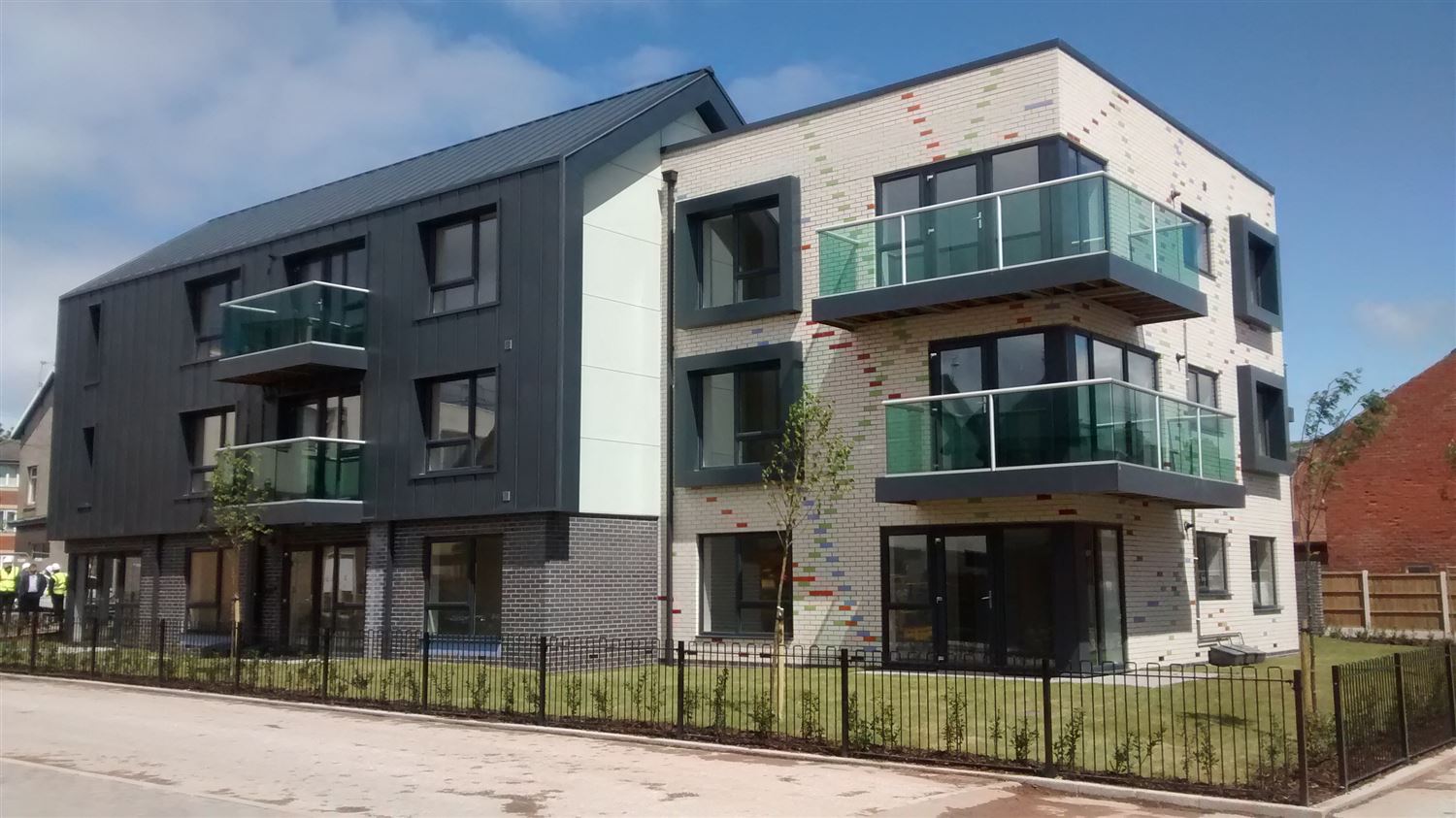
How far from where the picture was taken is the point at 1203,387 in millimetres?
22938


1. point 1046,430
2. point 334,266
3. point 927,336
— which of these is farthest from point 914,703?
point 334,266

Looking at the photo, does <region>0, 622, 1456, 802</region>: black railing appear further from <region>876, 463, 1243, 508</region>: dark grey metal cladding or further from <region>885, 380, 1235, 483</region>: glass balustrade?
<region>885, 380, 1235, 483</region>: glass balustrade

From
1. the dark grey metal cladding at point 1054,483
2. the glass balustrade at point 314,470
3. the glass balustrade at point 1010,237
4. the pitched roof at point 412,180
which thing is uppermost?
the pitched roof at point 412,180

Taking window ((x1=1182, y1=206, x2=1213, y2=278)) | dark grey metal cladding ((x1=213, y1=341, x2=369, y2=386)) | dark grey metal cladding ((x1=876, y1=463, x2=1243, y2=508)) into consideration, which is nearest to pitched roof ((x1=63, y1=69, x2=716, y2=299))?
dark grey metal cladding ((x1=213, y1=341, x2=369, y2=386))

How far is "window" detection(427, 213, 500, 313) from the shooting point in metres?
23.0

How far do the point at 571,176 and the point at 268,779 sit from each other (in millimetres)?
12719

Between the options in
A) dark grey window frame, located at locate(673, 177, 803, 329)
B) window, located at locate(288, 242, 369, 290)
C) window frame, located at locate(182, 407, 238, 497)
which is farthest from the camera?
window frame, located at locate(182, 407, 238, 497)

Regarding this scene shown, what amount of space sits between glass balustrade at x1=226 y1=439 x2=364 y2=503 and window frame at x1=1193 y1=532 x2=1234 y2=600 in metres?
14.9

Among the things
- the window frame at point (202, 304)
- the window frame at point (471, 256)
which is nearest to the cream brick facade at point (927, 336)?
the window frame at point (471, 256)

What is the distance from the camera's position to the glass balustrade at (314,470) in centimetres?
2380

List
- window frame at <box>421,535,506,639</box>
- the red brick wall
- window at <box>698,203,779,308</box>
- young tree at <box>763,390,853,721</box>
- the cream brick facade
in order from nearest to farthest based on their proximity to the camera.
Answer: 1. young tree at <box>763,390,853,721</box>
2. the cream brick facade
3. window frame at <box>421,535,506,639</box>
4. window at <box>698,203,779,308</box>
5. the red brick wall

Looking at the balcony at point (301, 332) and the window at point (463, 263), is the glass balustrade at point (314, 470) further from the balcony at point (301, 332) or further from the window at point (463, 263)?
the window at point (463, 263)

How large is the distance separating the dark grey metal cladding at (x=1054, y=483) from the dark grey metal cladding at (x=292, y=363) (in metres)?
10.8

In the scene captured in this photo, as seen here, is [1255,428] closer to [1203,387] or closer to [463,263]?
[1203,387]
